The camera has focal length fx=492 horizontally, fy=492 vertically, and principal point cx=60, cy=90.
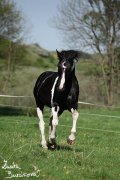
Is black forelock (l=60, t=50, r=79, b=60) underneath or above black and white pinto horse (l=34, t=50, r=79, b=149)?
above

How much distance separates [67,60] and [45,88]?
4.60ft

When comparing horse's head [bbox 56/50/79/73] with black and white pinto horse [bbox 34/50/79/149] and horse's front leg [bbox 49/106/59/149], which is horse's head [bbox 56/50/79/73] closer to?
black and white pinto horse [bbox 34/50/79/149]

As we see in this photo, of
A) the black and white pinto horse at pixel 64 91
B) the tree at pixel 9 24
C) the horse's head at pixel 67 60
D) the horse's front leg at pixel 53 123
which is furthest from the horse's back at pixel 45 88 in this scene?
the tree at pixel 9 24

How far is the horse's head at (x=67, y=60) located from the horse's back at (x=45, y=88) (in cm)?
99

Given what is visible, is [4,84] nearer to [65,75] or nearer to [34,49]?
[34,49]

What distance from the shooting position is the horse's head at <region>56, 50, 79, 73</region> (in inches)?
386

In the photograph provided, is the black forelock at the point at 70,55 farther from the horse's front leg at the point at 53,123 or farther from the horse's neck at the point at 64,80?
the horse's front leg at the point at 53,123

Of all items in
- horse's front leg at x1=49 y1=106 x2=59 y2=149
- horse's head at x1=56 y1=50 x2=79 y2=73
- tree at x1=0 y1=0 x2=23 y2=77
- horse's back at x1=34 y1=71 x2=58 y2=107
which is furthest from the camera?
tree at x1=0 y1=0 x2=23 y2=77

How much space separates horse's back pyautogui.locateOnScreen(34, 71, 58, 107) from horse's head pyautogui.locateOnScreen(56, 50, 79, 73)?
0.99 meters

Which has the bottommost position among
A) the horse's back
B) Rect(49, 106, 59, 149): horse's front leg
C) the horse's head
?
Rect(49, 106, 59, 149): horse's front leg

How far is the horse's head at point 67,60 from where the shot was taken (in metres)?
9.81

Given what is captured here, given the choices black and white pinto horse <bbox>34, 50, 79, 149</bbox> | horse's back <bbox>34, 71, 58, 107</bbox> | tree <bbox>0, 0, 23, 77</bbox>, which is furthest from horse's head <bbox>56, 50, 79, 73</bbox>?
tree <bbox>0, 0, 23, 77</bbox>

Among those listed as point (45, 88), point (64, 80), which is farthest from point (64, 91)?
point (45, 88)

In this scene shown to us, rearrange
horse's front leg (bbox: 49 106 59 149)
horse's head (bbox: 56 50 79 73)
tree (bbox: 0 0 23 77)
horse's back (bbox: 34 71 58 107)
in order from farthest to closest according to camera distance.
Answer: tree (bbox: 0 0 23 77), horse's back (bbox: 34 71 58 107), horse's front leg (bbox: 49 106 59 149), horse's head (bbox: 56 50 79 73)
